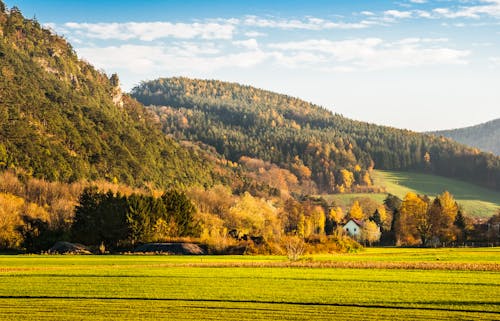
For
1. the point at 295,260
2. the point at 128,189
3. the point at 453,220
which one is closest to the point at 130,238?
the point at 295,260

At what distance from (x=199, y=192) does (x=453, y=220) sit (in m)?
63.7

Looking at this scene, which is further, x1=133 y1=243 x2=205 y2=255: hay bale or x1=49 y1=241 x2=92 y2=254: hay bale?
x1=49 y1=241 x2=92 y2=254: hay bale

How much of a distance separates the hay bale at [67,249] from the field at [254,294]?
40.6m

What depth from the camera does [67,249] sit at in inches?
3967

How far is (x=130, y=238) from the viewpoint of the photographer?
351 feet

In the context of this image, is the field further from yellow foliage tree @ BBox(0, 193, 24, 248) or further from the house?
the house

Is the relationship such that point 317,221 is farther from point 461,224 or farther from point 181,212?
point 181,212

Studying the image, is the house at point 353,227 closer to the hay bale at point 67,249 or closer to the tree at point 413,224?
the tree at point 413,224

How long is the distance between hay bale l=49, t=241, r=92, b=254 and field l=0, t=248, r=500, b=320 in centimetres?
4061

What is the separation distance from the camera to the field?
33.0 metres

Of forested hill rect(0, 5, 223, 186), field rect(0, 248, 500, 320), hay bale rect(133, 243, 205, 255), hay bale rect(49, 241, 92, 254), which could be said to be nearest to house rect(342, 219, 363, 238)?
forested hill rect(0, 5, 223, 186)

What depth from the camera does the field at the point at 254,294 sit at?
108 ft

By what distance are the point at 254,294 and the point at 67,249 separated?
66.8 metres

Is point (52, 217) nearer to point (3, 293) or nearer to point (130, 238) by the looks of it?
point (130, 238)
